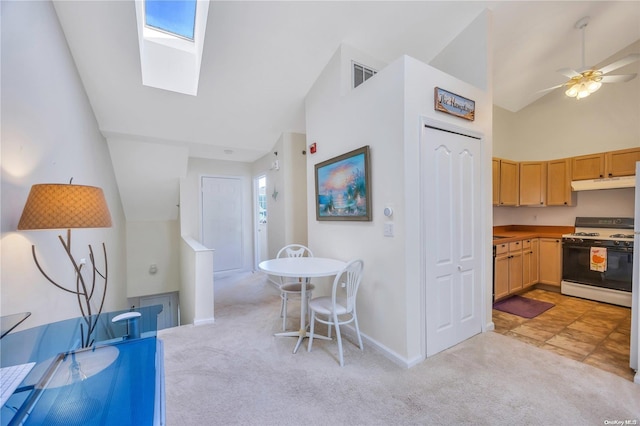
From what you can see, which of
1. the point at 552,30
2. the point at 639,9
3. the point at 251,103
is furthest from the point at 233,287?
the point at 639,9

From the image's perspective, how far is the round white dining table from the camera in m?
2.22

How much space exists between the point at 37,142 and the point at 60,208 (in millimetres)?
684

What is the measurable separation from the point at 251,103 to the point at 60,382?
3.30 metres

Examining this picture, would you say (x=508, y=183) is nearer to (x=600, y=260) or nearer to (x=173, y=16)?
(x=600, y=260)

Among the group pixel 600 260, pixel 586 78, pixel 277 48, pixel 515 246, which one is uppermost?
pixel 277 48

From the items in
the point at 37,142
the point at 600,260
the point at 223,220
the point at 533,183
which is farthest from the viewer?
the point at 223,220

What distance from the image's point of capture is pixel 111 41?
7.84 feet

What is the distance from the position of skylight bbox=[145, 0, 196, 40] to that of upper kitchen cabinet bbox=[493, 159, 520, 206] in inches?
180

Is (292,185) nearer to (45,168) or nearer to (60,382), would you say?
(45,168)

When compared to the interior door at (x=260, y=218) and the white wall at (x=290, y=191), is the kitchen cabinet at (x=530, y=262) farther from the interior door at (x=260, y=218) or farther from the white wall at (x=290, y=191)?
the interior door at (x=260, y=218)

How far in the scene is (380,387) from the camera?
187cm

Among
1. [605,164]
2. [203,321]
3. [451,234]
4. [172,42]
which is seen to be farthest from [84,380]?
[605,164]

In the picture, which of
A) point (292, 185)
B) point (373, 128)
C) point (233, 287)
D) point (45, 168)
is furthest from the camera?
point (233, 287)

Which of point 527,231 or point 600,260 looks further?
point 527,231
